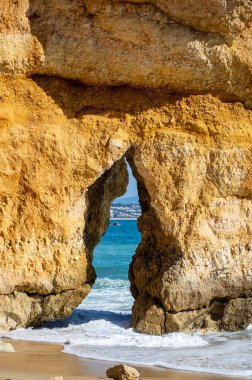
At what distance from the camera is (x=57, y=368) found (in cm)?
905

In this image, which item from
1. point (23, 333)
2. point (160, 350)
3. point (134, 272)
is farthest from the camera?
point (134, 272)

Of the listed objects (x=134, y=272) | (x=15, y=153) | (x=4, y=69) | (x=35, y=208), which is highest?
(x=4, y=69)

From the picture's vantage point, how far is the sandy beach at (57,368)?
8.45m

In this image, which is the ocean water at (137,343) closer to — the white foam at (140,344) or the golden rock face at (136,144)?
the white foam at (140,344)

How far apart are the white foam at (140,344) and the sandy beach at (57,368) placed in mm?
331

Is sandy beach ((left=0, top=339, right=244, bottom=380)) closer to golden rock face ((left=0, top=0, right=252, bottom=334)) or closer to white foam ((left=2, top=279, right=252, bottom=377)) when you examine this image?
white foam ((left=2, top=279, right=252, bottom=377))

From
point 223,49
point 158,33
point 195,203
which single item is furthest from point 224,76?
point 195,203

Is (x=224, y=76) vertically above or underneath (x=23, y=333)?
above

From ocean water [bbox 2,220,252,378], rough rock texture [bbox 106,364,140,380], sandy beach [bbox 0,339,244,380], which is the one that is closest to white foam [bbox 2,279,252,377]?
ocean water [bbox 2,220,252,378]

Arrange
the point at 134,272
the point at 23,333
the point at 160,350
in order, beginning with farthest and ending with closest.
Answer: the point at 134,272, the point at 23,333, the point at 160,350

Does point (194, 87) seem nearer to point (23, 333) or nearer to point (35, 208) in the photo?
point (35, 208)

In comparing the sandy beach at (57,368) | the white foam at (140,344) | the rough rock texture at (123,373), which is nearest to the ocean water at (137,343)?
the white foam at (140,344)

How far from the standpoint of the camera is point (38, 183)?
1214 cm

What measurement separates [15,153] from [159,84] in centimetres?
261
